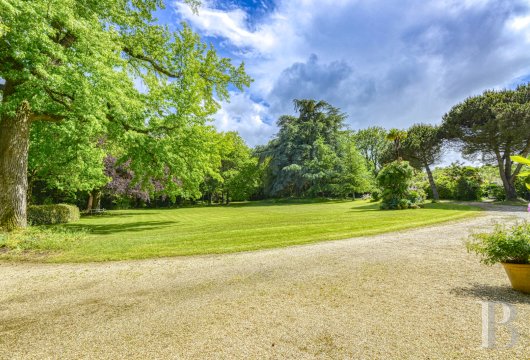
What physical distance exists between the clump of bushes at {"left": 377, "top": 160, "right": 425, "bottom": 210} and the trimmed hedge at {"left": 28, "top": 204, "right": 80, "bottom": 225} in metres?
23.2

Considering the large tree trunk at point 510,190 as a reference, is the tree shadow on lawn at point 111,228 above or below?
below

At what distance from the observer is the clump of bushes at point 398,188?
2214 centimetres

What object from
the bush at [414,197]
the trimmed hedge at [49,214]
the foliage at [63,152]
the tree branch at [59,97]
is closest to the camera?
the tree branch at [59,97]

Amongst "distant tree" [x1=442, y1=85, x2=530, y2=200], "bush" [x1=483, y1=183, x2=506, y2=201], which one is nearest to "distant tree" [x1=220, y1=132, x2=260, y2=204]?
"distant tree" [x1=442, y1=85, x2=530, y2=200]

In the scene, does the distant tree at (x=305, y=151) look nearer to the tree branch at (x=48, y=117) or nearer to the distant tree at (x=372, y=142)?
the distant tree at (x=372, y=142)

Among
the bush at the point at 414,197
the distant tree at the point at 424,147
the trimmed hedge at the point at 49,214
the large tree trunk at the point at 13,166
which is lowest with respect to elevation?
the trimmed hedge at the point at 49,214

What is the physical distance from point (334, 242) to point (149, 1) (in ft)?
45.6

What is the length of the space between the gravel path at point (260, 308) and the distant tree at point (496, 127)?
1072 inches

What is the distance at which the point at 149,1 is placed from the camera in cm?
1330

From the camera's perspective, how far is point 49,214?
17.4 metres

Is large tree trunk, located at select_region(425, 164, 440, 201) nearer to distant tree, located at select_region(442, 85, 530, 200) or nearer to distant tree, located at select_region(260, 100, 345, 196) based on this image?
distant tree, located at select_region(442, 85, 530, 200)

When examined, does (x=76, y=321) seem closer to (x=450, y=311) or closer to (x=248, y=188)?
(x=450, y=311)

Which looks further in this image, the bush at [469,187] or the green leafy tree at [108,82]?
the bush at [469,187]

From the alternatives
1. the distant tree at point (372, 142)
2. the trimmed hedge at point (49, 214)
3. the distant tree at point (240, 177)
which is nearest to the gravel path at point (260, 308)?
the trimmed hedge at point (49, 214)
